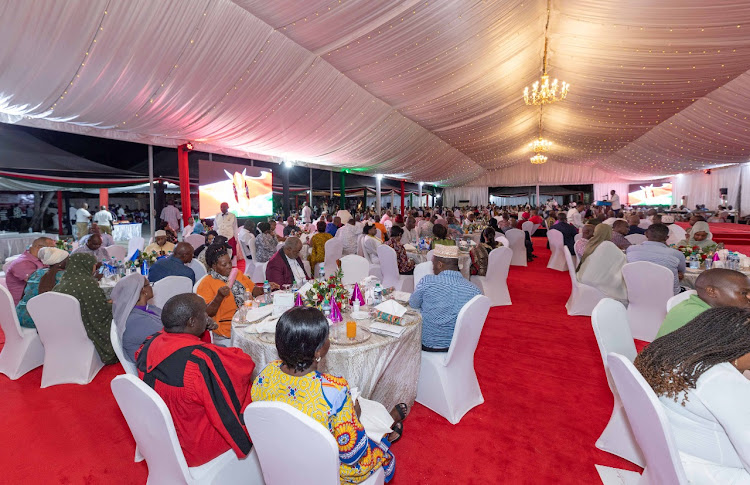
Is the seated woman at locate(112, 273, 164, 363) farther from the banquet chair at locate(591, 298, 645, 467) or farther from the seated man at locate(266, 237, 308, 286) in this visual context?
the banquet chair at locate(591, 298, 645, 467)

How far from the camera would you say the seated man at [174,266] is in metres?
3.95

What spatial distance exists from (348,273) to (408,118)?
9.32 meters

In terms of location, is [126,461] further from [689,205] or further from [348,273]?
[689,205]

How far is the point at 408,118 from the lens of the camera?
12711 millimetres

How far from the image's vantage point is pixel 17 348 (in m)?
3.62

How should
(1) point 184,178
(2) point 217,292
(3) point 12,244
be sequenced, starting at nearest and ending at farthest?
(2) point 217,292 < (3) point 12,244 < (1) point 184,178

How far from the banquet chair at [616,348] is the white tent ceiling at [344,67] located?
4994mm

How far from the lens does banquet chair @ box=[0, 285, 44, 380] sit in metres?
3.51

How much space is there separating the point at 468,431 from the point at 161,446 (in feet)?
6.43

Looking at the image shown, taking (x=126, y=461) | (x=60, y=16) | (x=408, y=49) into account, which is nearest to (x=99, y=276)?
(x=126, y=461)

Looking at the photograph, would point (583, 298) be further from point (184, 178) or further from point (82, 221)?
point (82, 221)

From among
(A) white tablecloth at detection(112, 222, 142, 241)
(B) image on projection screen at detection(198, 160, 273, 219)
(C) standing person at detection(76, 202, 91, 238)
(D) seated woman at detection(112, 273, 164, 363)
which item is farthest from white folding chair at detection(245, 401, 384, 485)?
(A) white tablecloth at detection(112, 222, 142, 241)

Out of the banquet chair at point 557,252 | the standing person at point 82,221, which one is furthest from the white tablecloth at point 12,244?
the banquet chair at point 557,252

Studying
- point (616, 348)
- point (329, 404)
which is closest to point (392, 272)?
point (616, 348)
